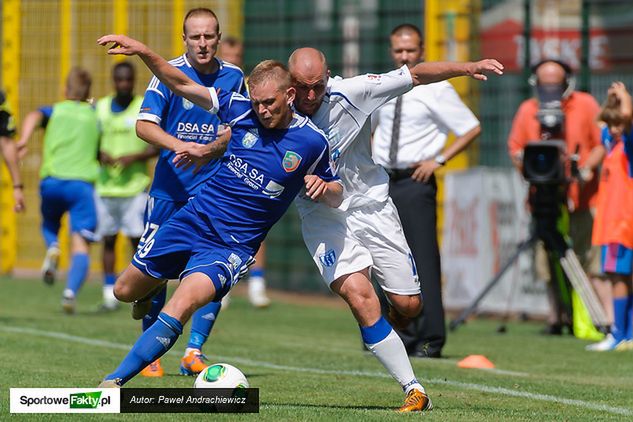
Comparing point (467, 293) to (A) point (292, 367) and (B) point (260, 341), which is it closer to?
(B) point (260, 341)

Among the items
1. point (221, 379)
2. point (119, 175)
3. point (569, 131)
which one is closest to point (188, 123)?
point (221, 379)

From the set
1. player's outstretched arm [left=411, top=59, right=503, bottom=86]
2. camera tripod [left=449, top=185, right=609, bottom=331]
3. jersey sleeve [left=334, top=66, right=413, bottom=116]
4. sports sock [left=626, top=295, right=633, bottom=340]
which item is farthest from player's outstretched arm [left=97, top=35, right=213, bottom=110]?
sports sock [left=626, top=295, right=633, bottom=340]

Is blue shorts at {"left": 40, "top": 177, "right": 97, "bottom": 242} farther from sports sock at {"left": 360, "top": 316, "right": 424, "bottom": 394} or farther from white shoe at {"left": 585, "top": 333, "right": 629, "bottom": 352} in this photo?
sports sock at {"left": 360, "top": 316, "right": 424, "bottom": 394}

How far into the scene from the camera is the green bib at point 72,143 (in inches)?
584

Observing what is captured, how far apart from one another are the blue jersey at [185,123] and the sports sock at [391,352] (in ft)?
6.39

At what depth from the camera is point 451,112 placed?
10.7 m

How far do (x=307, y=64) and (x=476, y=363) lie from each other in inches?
133

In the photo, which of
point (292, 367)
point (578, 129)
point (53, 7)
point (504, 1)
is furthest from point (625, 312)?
point (53, 7)

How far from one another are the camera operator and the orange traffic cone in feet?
11.5

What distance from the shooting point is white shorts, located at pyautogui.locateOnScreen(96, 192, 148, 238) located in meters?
14.7

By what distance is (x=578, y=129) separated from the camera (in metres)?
13.5

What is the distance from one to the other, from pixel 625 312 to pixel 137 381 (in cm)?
Result: 505

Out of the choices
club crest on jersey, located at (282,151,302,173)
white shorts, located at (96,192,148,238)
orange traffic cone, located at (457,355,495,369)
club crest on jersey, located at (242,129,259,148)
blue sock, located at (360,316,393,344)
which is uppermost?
club crest on jersey, located at (242,129,259,148)

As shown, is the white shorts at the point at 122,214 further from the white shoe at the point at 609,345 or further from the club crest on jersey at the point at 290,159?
the club crest on jersey at the point at 290,159
